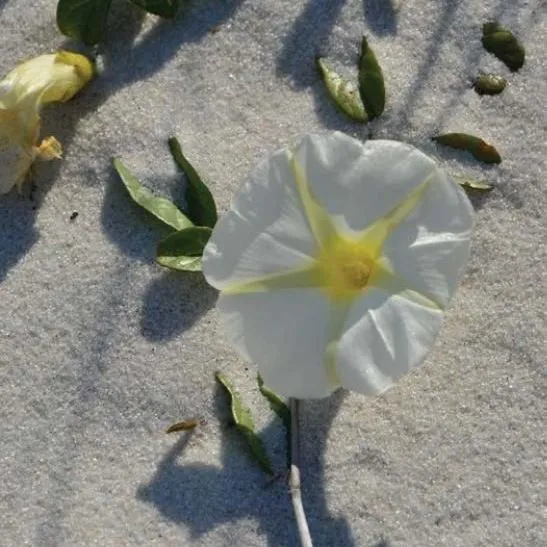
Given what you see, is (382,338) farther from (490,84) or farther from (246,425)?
(490,84)

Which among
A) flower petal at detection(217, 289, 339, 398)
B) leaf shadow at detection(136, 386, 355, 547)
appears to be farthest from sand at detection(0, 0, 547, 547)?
flower petal at detection(217, 289, 339, 398)

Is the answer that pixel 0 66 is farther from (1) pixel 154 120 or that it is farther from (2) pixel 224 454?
(2) pixel 224 454

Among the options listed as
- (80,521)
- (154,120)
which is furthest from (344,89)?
(80,521)

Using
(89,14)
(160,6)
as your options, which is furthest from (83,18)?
(160,6)

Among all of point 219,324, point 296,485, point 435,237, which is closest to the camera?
point 435,237

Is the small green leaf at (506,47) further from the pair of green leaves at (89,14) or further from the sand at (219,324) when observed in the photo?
the pair of green leaves at (89,14)
